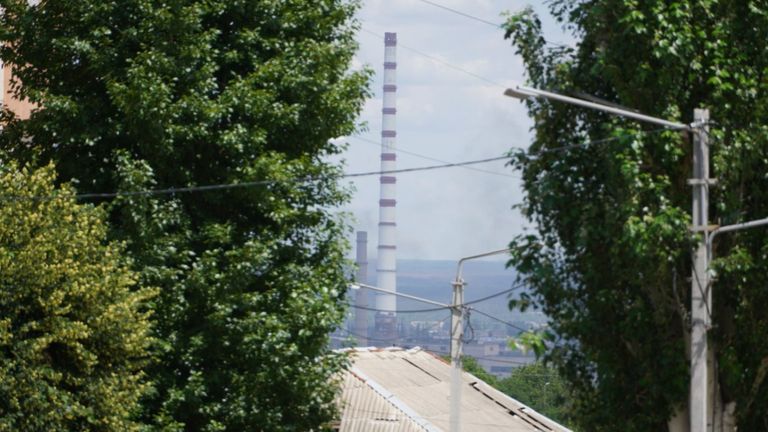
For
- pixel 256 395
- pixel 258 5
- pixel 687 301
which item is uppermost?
pixel 258 5

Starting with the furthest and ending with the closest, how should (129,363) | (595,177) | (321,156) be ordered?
(321,156) < (129,363) < (595,177)

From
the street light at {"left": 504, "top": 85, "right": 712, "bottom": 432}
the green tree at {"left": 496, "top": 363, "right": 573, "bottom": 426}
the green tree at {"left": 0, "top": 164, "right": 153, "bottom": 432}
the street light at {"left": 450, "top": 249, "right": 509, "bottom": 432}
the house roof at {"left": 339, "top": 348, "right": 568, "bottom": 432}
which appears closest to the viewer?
the street light at {"left": 504, "top": 85, "right": 712, "bottom": 432}

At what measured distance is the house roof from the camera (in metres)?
40.2

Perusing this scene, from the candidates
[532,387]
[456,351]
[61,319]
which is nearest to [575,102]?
[61,319]

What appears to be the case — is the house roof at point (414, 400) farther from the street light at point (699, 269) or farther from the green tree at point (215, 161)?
the street light at point (699, 269)

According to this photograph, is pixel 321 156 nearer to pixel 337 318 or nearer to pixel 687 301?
pixel 337 318

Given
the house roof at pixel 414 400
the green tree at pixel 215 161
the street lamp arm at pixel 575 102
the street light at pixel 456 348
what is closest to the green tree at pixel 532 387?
the house roof at pixel 414 400

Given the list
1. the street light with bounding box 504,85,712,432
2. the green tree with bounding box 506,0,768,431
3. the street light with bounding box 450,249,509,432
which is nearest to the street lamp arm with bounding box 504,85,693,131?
the street light with bounding box 504,85,712,432

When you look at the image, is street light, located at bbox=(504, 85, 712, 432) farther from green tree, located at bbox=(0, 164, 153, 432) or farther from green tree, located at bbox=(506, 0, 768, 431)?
green tree, located at bbox=(0, 164, 153, 432)

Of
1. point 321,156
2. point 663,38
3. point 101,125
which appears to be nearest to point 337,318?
point 321,156

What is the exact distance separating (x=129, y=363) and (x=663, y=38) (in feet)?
35.9

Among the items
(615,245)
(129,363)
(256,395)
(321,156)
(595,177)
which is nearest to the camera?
(615,245)

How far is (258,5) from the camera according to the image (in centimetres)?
2752

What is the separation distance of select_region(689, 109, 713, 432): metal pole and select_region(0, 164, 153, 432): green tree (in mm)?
10216
